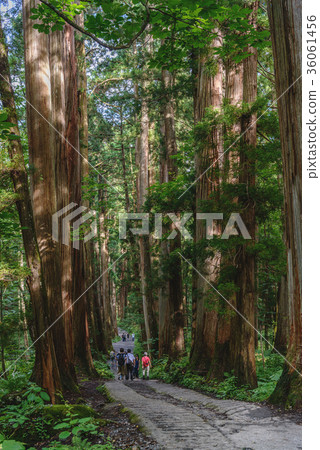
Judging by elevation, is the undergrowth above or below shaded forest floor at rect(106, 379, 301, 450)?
below

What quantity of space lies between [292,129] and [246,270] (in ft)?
16.4

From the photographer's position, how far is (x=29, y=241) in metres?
6.93

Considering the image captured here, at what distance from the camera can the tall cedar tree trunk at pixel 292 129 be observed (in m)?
4.48

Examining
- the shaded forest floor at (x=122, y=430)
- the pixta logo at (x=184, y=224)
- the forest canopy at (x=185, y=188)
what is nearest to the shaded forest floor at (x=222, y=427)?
the shaded forest floor at (x=122, y=430)

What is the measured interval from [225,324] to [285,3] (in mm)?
8263

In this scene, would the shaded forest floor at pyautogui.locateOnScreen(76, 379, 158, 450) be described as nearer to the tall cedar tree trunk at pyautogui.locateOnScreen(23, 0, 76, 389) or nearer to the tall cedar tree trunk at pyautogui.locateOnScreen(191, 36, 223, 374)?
the tall cedar tree trunk at pyautogui.locateOnScreen(23, 0, 76, 389)

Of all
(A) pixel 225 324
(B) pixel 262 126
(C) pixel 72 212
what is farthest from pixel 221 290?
(C) pixel 72 212

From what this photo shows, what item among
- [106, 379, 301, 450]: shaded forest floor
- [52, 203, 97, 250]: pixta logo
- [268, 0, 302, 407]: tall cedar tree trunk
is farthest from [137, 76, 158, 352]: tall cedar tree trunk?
[268, 0, 302, 407]: tall cedar tree trunk

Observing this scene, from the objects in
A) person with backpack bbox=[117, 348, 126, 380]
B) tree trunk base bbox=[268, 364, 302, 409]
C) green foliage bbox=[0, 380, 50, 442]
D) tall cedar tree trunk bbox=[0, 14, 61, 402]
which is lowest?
person with backpack bbox=[117, 348, 126, 380]

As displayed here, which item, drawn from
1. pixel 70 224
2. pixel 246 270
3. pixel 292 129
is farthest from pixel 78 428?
pixel 70 224

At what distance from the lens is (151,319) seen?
23.0 metres

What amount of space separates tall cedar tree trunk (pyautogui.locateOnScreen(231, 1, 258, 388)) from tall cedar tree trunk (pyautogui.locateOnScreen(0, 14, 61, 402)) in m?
4.52

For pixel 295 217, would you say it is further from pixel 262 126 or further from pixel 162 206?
pixel 162 206

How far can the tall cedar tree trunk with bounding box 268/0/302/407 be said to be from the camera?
14.7 feet
